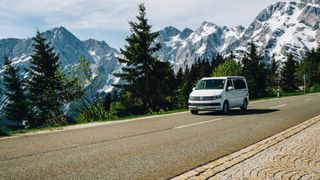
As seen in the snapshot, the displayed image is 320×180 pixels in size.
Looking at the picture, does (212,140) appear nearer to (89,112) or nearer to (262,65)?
(89,112)

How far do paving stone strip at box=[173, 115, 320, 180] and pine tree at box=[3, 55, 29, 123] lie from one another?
1572 inches

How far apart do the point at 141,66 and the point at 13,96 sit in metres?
16.3

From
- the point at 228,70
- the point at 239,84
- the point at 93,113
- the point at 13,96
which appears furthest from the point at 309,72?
the point at 93,113

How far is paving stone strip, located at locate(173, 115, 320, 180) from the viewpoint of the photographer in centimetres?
623

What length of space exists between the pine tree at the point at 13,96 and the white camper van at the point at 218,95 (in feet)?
99.6

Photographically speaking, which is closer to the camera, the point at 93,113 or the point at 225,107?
the point at 225,107

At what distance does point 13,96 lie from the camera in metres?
47.1

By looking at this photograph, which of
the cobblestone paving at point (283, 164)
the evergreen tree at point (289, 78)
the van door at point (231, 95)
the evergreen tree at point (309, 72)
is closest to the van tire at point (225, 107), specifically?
the van door at point (231, 95)

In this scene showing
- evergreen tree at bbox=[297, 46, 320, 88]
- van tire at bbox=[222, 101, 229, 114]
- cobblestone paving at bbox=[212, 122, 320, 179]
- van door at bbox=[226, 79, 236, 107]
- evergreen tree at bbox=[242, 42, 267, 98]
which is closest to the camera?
cobblestone paving at bbox=[212, 122, 320, 179]

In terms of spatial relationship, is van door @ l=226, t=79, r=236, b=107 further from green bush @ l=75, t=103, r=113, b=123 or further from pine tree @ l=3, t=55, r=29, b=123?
pine tree @ l=3, t=55, r=29, b=123

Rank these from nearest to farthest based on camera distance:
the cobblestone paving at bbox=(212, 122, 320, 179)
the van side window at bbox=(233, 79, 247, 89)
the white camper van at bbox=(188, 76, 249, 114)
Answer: the cobblestone paving at bbox=(212, 122, 320, 179) → the white camper van at bbox=(188, 76, 249, 114) → the van side window at bbox=(233, 79, 247, 89)

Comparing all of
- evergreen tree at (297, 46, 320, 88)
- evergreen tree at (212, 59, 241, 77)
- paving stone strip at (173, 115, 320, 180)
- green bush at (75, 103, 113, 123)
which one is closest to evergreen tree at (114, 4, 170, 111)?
evergreen tree at (212, 59, 241, 77)

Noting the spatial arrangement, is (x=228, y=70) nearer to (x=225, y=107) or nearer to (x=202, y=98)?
(x=225, y=107)

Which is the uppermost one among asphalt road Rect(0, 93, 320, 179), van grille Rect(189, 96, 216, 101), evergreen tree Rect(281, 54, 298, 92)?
evergreen tree Rect(281, 54, 298, 92)
